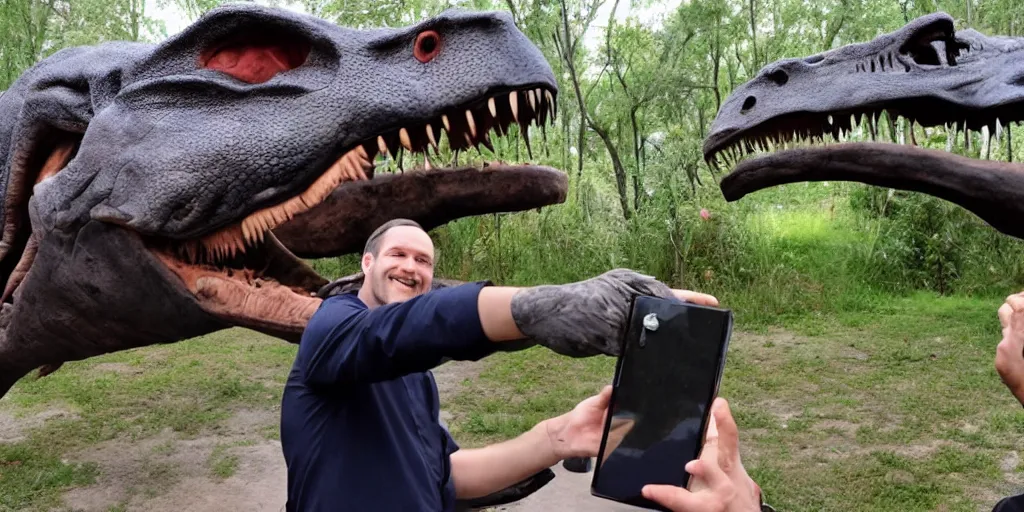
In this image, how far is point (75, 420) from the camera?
4.46 m

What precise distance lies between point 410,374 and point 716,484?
0.67 m

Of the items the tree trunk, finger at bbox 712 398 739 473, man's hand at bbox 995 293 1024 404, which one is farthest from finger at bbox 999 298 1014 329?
the tree trunk

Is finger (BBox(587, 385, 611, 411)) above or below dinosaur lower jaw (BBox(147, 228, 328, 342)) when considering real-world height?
below

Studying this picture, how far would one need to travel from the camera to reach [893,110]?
2432mm

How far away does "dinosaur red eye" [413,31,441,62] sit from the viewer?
5.80 ft

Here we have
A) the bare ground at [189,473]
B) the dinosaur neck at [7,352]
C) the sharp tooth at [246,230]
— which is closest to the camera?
the sharp tooth at [246,230]

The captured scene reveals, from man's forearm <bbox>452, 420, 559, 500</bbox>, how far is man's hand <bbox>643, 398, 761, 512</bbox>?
504 mm

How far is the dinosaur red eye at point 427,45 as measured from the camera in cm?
177

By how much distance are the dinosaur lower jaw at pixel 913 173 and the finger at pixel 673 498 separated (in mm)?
1876

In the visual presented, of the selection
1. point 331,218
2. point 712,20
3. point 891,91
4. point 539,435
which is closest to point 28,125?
point 331,218

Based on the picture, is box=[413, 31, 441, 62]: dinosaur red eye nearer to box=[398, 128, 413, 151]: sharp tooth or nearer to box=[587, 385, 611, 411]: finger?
box=[398, 128, 413, 151]: sharp tooth

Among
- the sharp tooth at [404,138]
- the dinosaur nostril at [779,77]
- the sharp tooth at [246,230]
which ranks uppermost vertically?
the dinosaur nostril at [779,77]

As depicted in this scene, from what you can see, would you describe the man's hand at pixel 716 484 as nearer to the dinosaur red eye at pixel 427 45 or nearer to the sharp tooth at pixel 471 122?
the sharp tooth at pixel 471 122

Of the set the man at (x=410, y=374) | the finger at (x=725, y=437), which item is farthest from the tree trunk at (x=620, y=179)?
the finger at (x=725, y=437)
